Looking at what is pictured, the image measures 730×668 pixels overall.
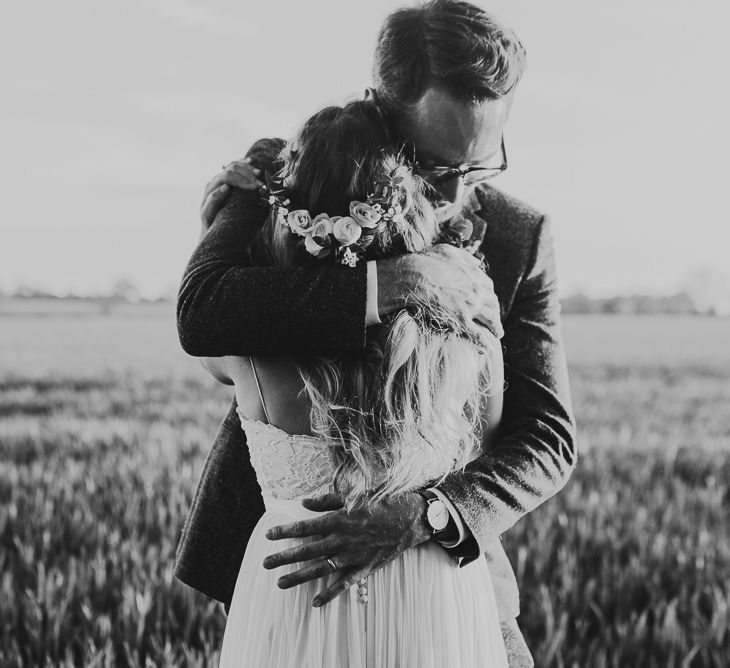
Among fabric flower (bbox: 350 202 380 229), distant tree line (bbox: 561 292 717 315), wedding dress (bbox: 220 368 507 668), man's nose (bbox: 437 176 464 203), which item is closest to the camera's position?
fabric flower (bbox: 350 202 380 229)

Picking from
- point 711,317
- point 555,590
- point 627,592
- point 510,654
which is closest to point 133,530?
point 555,590

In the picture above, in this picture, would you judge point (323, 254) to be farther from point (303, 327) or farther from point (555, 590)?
point (555, 590)

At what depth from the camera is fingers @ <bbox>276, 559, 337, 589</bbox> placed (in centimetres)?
160

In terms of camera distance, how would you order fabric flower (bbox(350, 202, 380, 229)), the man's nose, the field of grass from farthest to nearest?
1. the field of grass
2. the man's nose
3. fabric flower (bbox(350, 202, 380, 229))

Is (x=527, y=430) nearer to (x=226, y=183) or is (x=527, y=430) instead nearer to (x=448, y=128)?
(x=448, y=128)

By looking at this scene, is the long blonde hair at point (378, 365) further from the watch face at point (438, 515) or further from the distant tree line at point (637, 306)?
the distant tree line at point (637, 306)

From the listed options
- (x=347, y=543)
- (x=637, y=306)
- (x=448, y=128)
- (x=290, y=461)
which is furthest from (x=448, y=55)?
(x=637, y=306)

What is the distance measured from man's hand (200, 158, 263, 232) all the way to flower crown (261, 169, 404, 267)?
8.2 inches

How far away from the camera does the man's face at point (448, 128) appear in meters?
1.71

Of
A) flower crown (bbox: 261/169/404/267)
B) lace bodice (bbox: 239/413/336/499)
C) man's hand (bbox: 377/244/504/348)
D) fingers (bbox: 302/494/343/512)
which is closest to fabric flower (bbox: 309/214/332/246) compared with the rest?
flower crown (bbox: 261/169/404/267)

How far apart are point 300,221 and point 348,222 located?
97 mm

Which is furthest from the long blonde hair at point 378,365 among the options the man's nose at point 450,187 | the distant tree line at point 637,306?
the distant tree line at point 637,306

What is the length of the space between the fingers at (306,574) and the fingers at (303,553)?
2 cm

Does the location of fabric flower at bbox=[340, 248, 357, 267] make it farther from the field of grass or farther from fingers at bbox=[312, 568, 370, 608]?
the field of grass
